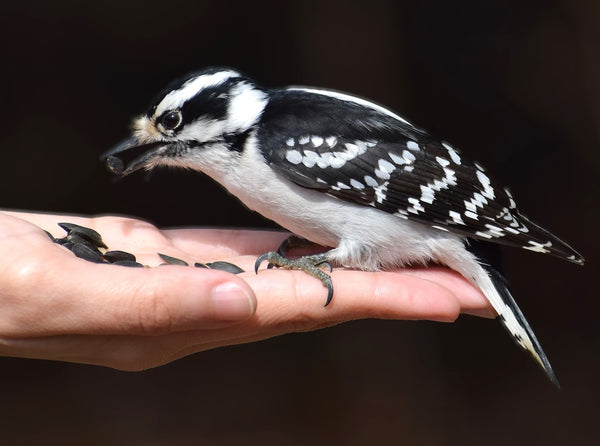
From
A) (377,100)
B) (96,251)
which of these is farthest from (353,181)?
(377,100)

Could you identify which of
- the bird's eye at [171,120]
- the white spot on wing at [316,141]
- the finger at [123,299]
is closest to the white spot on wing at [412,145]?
the white spot on wing at [316,141]

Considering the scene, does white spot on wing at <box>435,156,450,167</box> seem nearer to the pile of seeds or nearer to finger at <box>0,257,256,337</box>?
the pile of seeds

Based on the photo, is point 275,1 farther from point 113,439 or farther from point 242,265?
point 113,439

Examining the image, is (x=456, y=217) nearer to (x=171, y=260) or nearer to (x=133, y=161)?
A: (x=171, y=260)

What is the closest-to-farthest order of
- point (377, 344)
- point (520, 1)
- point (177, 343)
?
point (177, 343), point (520, 1), point (377, 344)

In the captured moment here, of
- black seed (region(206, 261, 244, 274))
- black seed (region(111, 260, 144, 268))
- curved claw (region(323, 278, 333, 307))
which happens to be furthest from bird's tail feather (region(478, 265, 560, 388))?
black seed (region(111, 260, 144, 268))

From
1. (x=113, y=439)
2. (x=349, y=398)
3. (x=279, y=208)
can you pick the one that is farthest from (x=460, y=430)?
(x=279, y=208)
